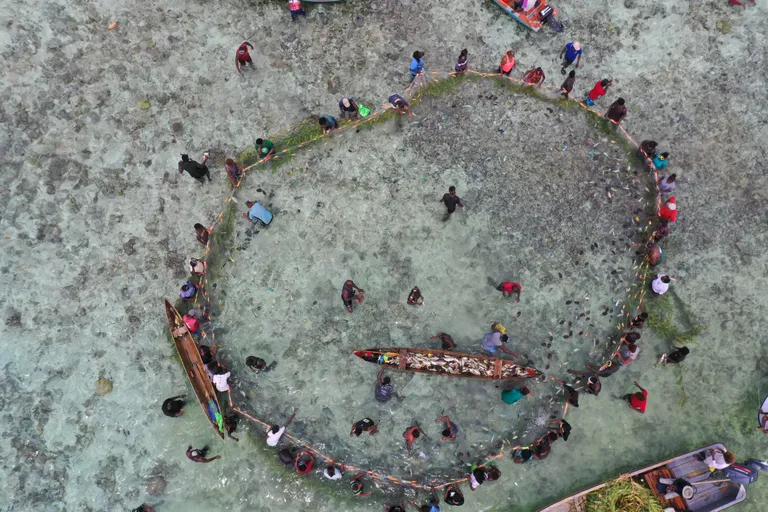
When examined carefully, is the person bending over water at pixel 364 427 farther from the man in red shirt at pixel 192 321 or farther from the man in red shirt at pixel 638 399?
the man in red shirt at pixel 638 399

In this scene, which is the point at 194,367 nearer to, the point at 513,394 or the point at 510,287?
the point at 513,394

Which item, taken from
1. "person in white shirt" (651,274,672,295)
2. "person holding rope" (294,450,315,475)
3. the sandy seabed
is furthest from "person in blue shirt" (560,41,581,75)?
"person holding rope" (294,450,315,475)

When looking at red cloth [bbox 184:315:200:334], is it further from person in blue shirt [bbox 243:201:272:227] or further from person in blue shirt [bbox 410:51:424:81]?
person in blue shirt [bbox 410:51:424:81]

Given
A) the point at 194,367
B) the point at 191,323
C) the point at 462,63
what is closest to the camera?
the point at 191,323

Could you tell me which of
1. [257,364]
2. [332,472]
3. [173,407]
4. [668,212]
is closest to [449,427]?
[332,472]

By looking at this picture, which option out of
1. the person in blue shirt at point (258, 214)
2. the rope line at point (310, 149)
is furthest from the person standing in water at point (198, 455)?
the person in blue shirt at point (258, 214)

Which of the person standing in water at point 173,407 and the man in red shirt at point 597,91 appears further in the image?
the man in red shirt at point 597,91
